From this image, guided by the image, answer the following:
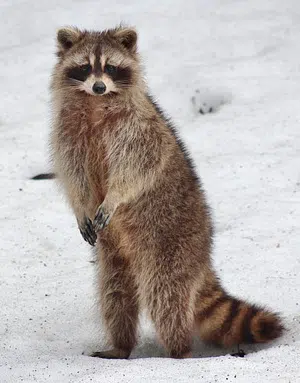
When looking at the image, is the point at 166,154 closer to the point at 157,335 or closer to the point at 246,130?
the point at 157,335

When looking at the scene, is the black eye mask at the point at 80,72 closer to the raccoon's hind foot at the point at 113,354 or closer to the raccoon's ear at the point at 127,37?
the raccoon's ear at the point at 127,37

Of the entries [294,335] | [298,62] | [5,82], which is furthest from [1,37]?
Answer: [294,335]

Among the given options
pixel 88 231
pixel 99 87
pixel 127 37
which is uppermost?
pixel 127 37

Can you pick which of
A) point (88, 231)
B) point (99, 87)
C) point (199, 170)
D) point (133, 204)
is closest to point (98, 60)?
point (99, 87)

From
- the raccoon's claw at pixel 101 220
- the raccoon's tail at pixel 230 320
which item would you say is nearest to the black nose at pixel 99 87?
the raccoon's claw at pixel 101 220

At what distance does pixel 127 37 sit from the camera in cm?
516

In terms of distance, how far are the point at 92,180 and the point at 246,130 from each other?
8.95 ft

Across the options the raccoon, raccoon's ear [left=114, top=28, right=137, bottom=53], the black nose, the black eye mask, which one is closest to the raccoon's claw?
the raccoon

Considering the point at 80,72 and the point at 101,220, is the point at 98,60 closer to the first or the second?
the point at 80,72

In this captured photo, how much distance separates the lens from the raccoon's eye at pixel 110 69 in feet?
16.2

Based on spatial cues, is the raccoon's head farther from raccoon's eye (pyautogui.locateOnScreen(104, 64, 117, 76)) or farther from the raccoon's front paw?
the raccoon's front paw

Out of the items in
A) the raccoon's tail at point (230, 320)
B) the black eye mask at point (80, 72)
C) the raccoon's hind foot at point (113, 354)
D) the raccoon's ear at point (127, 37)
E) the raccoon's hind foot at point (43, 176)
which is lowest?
the raccoon's hind foot at point (113, 354)

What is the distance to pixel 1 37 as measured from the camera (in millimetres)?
9414

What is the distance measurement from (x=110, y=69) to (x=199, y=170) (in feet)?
7.29
